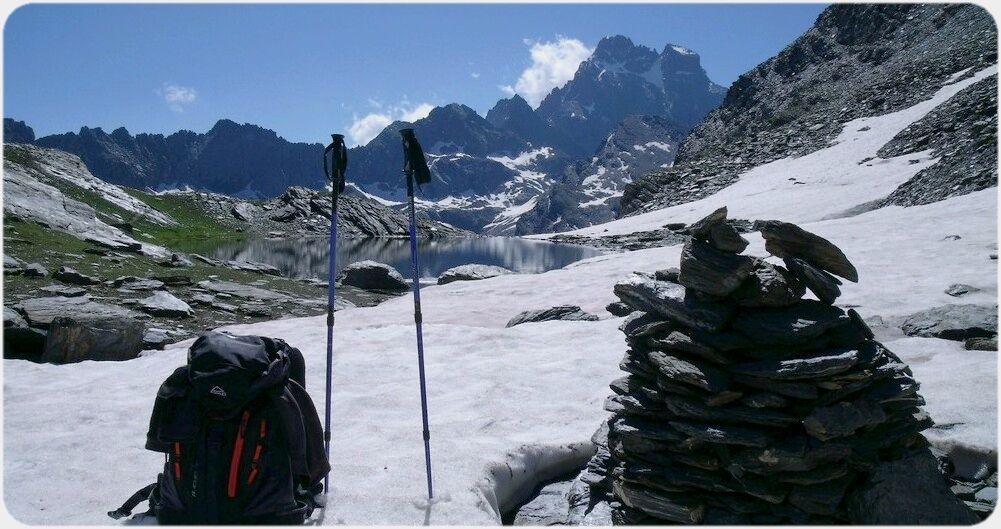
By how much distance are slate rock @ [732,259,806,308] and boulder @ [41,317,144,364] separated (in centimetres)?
1456

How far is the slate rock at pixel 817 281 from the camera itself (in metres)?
7.35

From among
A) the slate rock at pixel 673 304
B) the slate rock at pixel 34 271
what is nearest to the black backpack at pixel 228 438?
the slate rock at pixel 673 304

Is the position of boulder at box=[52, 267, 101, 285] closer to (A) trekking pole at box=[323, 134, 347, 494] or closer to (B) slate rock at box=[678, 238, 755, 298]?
(A) trekking pole at box=[323, 134, 347, 494]

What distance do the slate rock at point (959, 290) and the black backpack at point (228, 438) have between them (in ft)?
→ 55.4

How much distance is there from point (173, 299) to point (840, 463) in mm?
20529

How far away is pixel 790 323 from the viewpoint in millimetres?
7031

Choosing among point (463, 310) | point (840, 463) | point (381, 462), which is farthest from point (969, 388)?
point (463, 310)

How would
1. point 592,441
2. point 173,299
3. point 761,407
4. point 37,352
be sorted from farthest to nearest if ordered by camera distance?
point 173,299 < point 37,352 < point 592,441 < point 761,407

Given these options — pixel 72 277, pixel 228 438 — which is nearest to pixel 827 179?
pixel 72 277

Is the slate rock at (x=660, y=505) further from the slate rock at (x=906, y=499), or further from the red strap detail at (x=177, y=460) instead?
the red strap detail at (x=177, y=460)

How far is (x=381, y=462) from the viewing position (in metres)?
8.28

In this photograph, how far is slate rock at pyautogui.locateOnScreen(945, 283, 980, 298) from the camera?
49.4 feet

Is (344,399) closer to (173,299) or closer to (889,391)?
(889,391)

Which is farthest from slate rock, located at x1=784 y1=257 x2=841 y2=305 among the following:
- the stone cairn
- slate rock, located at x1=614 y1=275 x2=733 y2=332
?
slate rock, located at x1=614 y1=275 x2=733 y2=332
